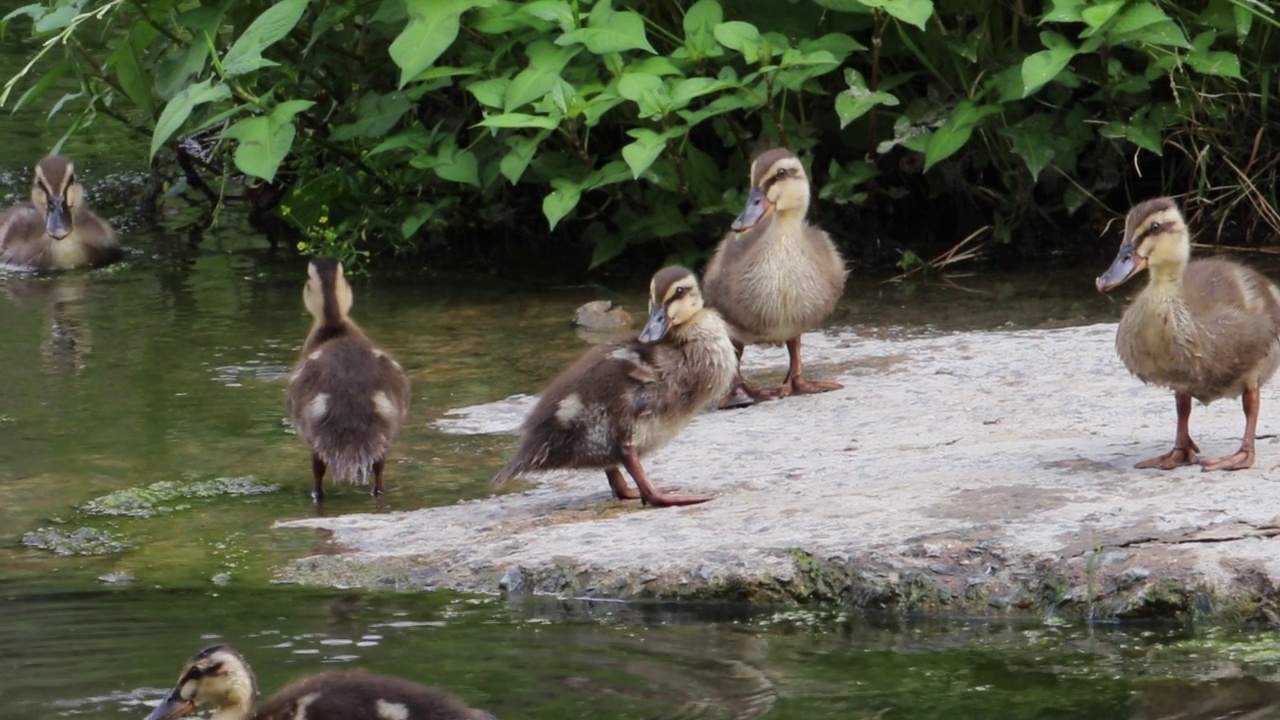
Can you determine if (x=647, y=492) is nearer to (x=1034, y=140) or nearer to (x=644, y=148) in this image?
(x=644, y=148)

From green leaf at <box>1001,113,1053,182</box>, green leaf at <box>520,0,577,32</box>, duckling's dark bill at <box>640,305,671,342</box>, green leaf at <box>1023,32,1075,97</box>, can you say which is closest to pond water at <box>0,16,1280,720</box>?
green leaf at <box>1001,113,1053,182</box>

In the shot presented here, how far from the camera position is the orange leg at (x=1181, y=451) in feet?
19.6

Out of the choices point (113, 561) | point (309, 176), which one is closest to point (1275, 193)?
point (309, 176)

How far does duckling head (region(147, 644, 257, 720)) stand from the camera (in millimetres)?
4395

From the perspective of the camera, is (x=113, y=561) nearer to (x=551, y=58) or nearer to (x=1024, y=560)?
(x=1024, y=560)

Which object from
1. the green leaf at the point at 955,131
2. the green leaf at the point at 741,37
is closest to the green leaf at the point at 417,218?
the green leaf at the point at 741,37

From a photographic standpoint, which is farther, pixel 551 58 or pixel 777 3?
pixel 777 3

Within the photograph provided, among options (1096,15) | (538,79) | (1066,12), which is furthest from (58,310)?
(1096,15)

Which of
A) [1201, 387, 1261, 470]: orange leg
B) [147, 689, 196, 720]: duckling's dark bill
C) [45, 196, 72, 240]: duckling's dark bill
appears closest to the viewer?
[147, 689, 196, 720]: duckling's dark bill

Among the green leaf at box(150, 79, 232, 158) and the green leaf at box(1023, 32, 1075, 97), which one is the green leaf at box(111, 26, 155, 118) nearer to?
the green leaf at box(150, 79, 232, 158)

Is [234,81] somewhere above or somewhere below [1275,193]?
above

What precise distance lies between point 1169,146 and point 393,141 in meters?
3.81

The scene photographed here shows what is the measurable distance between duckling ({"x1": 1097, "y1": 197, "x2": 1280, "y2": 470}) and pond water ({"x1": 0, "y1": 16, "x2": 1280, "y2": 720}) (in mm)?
1097

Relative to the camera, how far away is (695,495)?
629cm
